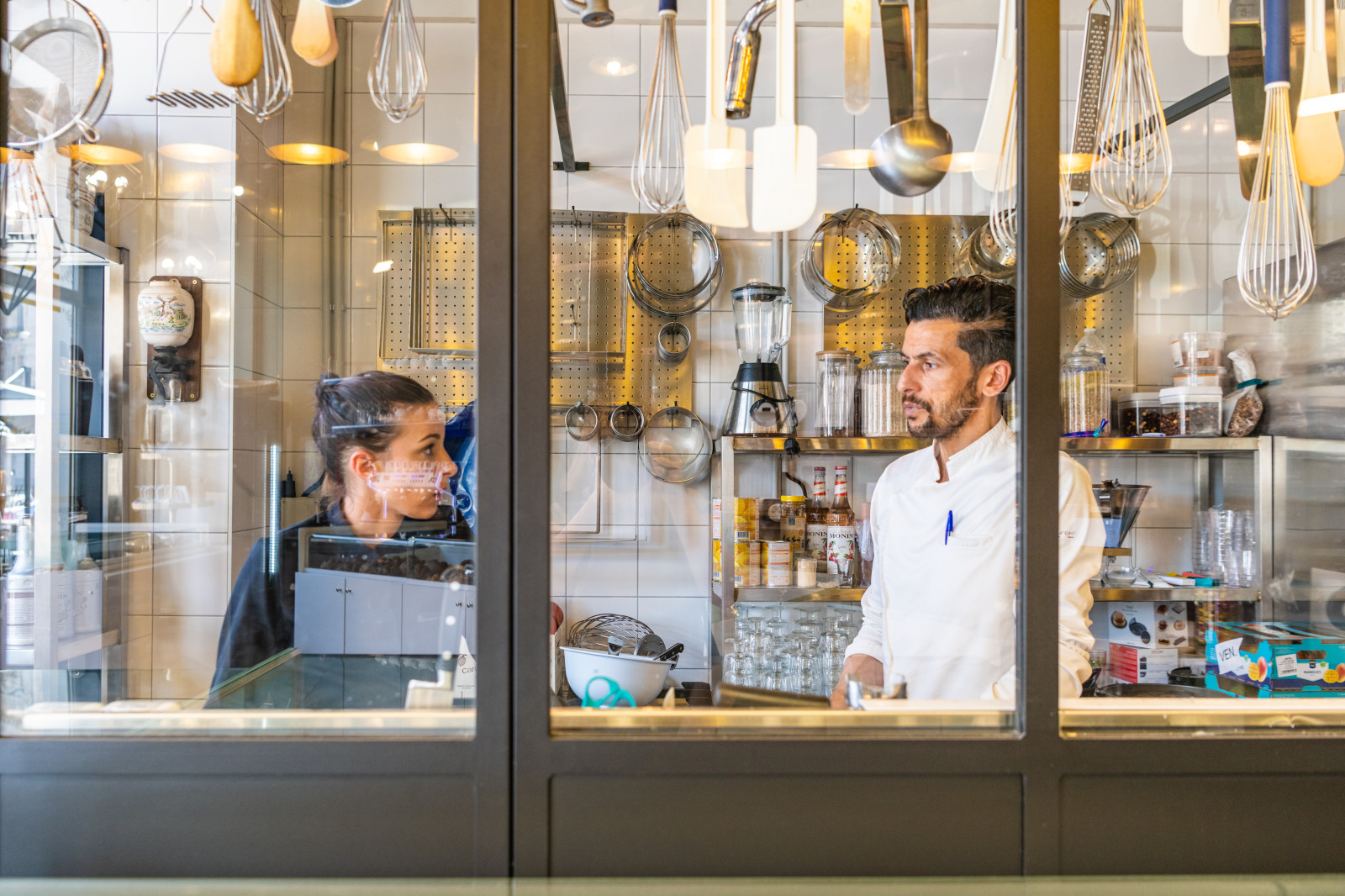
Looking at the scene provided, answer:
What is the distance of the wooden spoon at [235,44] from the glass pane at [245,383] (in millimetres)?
92

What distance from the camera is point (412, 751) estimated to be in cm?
79

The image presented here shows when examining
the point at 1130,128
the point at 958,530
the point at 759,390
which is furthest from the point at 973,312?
the point at 759,390

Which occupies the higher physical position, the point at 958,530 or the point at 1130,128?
the point at 1130,128

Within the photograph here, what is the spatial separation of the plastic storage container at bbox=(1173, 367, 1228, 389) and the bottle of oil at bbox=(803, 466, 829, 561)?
1.10 m

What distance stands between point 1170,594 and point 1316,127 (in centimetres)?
160

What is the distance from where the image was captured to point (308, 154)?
216 centimetres

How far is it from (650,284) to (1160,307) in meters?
1.63

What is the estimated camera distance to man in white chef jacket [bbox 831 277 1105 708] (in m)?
0.89

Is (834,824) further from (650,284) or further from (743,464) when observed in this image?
(650,284)

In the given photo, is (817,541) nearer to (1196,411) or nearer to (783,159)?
(1196,411)

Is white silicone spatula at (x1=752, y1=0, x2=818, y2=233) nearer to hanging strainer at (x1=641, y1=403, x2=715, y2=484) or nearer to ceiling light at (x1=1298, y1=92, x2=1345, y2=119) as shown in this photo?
ceiling light at (x1=1298, y1=92, x2=1345, y2=119)

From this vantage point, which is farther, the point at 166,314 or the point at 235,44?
the point at 166,314

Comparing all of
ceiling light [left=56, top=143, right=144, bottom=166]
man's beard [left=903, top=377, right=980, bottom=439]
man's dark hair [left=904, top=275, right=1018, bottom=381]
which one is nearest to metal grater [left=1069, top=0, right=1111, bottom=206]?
man's dark hair [left=904, top=275, right=1018, bottom=381]

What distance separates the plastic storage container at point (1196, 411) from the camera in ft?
7.26
